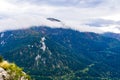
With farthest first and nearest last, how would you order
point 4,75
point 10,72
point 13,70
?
point 13,70
point 10,72
point 4,75

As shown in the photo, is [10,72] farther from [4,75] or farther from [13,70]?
[4,75]

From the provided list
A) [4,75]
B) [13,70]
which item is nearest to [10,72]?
[13,70]

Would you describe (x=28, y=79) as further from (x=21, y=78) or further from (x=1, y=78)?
(x=1, y=78)

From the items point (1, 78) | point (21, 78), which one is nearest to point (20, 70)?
point (21, 78)

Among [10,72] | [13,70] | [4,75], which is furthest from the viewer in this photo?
[13,70]

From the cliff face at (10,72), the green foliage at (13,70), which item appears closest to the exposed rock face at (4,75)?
the cliff face at (10,72)

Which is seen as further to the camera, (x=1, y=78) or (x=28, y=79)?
(x=28, y=79)

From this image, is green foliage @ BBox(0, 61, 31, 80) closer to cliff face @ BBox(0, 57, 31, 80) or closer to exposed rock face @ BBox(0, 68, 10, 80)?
cliff face @ BBox(0, 57, 31, 80)

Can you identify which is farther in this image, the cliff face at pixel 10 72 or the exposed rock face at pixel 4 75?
the cliff face at pixel 10 72

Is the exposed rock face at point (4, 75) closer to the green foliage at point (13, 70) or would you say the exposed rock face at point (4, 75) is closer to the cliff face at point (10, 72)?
the cliff face at point (10, 72)

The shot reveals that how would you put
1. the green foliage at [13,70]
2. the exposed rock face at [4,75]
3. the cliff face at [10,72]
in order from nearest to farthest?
the exposed rock face at [4,75]
the cliff face at [10,72]
the green foliage at [13,70]

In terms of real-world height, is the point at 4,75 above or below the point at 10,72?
below
